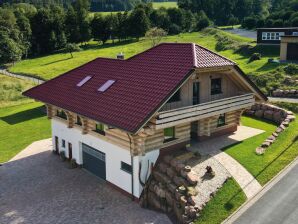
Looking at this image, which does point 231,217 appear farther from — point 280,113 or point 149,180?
point 280,113

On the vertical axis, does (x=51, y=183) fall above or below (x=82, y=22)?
below

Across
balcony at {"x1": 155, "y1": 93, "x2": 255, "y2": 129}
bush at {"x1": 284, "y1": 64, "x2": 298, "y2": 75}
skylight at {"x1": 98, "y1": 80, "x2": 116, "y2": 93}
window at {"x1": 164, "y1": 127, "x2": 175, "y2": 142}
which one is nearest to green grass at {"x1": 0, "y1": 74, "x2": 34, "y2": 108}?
skylight at {"x1": 98, "y1": 80, "x2": 116, "y2": 93}

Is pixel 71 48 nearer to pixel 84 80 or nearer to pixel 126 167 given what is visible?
pixel 84 80

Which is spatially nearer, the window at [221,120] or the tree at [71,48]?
the window at [221,120]

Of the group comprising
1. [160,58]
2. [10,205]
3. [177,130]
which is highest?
[160,58]

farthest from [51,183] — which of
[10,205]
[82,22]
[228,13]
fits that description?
[228,13]

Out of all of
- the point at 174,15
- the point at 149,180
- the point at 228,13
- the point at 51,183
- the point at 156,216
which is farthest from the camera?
the point at 228,13

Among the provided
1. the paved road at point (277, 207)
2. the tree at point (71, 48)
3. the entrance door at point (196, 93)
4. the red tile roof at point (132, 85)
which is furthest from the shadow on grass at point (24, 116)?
the tree at point (71, 48)

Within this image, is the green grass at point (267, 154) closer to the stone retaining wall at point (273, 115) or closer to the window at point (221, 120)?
the stone retaining wall at point (273, 115)
